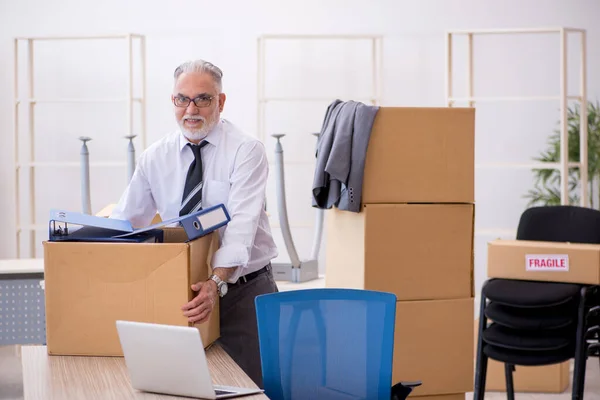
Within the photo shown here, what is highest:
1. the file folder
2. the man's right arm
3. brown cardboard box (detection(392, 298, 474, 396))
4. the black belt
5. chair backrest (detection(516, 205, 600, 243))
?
the man's right arm

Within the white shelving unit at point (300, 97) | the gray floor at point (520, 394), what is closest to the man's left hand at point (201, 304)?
the gray floor at point (520, 394)

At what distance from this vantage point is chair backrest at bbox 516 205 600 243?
12.6 ft

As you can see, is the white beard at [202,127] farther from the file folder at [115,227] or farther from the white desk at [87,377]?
the white desk at [87,377]

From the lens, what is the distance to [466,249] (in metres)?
3.32

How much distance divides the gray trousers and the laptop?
538mm

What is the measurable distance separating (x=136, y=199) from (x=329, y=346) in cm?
78

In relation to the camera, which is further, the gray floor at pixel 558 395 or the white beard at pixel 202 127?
the gray floor at pixel 558 395

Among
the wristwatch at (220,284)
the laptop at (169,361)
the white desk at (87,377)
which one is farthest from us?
the wristwatch at (220,284)

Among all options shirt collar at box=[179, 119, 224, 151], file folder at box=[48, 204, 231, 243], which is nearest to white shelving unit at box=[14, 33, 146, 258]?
shirt collar at box=[179, 119, 224, 151]

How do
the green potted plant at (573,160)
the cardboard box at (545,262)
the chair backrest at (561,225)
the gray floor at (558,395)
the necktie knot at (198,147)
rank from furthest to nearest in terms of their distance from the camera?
the green potted plant at (573,160) → the gray floor at (558,395) → the chair backrest at (561,225) → the cardboard box at (545,262) → the necktie knot at (198,147)

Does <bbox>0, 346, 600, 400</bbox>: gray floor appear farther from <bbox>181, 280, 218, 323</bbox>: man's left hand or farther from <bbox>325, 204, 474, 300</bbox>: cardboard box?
<bbox>181, 280, 218, 323</bbox>: man's left hand

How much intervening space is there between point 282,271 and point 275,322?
1930 millimetres

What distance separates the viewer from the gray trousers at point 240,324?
7.69 ft

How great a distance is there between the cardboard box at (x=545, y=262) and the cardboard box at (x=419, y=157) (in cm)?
37
